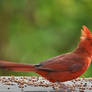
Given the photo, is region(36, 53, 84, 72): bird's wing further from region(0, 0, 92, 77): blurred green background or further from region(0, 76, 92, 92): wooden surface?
region(0, 0, 92, 77): blurred green background

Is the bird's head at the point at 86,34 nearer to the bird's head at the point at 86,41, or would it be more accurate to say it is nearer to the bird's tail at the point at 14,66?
the bird's head at the point at 86,41

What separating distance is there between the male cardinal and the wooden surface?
73 mm

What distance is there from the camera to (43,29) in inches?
233

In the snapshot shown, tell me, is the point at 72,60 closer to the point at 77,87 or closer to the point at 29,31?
the point at 77,87

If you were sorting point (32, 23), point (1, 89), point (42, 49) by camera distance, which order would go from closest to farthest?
point (1, 89) → point (42, 49) → point (32, 23)

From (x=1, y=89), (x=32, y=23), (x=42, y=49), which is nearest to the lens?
(x=1, y=89)

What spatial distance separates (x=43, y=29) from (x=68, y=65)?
97.1 inches

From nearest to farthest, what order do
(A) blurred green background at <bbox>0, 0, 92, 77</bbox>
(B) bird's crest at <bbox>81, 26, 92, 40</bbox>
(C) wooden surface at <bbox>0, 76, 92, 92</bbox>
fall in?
(C) wooden surface at <bbox>0, 76, 92, 92</bbox> < (B) bird's crest at <bbox>81, 26, 92, 40</bbox> < (A) blurred green background at <bbox>0, 0, 92, 77</bbox>

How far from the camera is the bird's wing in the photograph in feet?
11.2

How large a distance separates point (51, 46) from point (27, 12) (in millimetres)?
705

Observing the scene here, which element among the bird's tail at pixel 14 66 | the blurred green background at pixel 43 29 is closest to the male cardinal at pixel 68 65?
the bird's tail at pixel 14 66

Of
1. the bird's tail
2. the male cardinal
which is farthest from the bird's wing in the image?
the bird's tail

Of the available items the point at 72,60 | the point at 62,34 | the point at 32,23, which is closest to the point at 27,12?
the point at 32,23

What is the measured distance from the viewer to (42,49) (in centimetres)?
571
